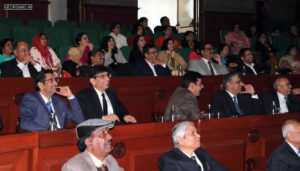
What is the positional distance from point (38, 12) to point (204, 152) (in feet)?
19.3

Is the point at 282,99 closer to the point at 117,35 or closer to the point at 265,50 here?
the point at 117,35

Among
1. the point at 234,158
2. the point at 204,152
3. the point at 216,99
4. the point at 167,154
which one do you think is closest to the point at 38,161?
the point at 167,154

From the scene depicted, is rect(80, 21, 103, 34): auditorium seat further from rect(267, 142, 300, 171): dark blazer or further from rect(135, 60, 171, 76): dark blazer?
rect(267, 142, 300, 171): dark blazer

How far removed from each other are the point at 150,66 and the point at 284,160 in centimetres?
287

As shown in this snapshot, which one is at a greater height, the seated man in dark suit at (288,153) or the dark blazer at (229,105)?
the dark blazer at (229,105)

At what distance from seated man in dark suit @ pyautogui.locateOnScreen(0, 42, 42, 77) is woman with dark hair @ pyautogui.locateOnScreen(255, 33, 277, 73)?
4.44 metres

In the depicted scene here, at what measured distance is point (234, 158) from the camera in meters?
3.31

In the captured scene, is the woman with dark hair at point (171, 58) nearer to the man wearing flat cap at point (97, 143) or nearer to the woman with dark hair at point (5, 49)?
the woman with dark hair at point (5, 49)

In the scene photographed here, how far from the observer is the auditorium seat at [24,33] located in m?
6.42

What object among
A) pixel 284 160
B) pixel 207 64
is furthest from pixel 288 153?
pixel 207 64

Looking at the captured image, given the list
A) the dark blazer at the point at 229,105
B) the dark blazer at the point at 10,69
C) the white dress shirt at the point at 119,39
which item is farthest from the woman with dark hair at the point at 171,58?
the dark blazer at the point at 10,69

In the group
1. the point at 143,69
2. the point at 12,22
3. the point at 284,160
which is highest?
the point at 12,22

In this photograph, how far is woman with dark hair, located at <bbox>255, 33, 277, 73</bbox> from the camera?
8133 mm

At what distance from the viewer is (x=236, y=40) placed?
8648 millimetres
